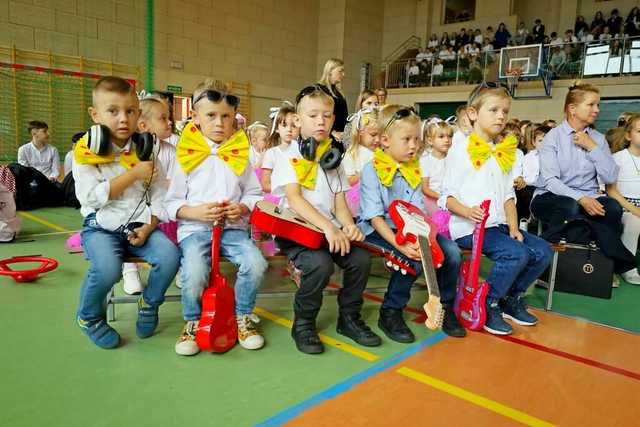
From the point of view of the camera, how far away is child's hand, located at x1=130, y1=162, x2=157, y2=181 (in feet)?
7.55

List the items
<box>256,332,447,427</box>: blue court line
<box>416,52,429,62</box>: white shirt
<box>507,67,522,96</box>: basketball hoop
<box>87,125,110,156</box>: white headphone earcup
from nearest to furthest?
<box>256,332,447,427</box>: blue court line, <box>87,125,110,156</box>: white headphone earcup, <box>507,67,522,96</box>: basketball hoop, <box>416,52,429,62</box>: white shirt

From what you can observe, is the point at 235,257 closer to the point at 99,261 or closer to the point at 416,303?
the point at 99,261

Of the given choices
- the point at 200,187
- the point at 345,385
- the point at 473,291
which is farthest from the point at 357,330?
the point at 200,187

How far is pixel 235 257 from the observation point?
2.43 meters

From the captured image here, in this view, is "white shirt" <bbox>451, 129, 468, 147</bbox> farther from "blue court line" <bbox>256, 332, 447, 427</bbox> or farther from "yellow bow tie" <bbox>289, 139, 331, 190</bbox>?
"blue court line" <bbox>256, 332, 447, 427</bbox>

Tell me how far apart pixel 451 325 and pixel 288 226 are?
112 centimetres

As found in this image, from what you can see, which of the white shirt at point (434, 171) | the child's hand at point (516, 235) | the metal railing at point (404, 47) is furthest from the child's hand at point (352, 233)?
the metal railing at point (404, 47)

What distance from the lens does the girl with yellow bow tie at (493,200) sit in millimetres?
2760

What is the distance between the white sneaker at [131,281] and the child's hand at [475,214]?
2206 millimetres

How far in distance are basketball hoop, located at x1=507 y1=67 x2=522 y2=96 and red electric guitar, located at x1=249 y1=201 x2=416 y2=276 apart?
1160 centimetres

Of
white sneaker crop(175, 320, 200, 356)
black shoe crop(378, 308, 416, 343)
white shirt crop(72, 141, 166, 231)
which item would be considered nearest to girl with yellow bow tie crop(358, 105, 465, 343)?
black shoe crop(378, 308, 416, 343)

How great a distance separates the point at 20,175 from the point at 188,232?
5.39 m

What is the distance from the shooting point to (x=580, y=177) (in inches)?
147

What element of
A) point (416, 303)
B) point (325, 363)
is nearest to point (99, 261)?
point (325, 363)
